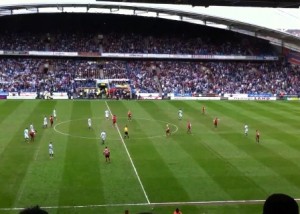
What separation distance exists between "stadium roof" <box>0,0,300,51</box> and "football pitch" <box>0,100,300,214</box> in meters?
22.8

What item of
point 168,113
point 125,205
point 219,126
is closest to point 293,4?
point 125,205

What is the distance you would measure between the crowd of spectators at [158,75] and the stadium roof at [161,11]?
6.27m

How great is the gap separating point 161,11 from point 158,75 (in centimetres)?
1044

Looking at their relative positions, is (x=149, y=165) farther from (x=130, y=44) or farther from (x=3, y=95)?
(x=130, y=44)

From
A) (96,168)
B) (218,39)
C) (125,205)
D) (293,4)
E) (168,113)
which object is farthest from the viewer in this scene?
(218,39)

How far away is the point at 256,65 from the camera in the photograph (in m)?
75.9

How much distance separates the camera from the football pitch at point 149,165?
64.6 ft

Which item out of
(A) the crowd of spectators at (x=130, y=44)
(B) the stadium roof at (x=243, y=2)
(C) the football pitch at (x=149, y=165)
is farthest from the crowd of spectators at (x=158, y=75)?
(B) the stadium roof at (x=243, y=2)

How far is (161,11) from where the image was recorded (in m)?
65.4

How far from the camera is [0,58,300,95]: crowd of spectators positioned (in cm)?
6456

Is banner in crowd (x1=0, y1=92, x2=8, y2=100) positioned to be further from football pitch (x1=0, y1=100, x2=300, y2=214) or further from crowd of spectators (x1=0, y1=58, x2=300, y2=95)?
football pitch (x1=0, y1=100, x2=300, y2=214)

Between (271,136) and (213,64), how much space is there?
135 feet

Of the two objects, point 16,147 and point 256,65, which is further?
point 256,65

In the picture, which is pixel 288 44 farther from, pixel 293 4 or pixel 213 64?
pixel 293 4
